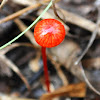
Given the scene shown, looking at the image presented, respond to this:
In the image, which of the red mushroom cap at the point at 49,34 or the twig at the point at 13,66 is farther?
the twig at the point at 13,66

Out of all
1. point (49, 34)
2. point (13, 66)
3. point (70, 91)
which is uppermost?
point (13, 66)

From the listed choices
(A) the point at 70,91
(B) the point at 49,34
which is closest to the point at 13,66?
(A) the point at 70,91

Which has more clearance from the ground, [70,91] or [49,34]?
[49,34]

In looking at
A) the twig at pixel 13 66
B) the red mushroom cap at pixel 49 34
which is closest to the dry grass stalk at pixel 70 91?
the twig at pixel 13 66

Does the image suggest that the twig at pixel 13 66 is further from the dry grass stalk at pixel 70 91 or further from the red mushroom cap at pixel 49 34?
the red mushroom cap at pixel 49 34

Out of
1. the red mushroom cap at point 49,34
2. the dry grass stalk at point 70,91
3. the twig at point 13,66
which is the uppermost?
the twig at point 13,66

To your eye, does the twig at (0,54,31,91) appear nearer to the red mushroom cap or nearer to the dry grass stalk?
the dry grass stalk

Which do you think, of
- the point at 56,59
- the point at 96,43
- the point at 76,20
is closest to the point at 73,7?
the point at 76,20

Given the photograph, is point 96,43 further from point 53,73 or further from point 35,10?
point 35,10

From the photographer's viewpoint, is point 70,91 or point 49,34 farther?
point 70,91

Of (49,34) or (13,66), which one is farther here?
(13,66)

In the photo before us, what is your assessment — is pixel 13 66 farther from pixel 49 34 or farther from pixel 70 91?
pixel 49 34
